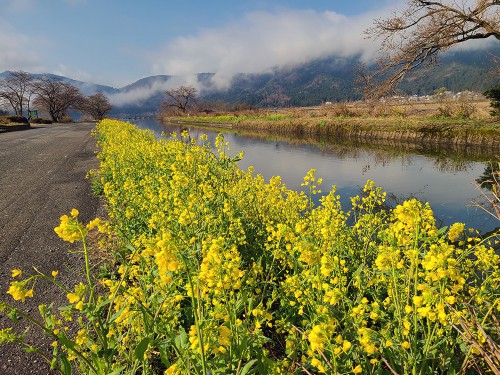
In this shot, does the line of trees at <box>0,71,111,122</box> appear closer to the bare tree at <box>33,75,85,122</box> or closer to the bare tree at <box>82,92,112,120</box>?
the bare tree at <box>33,75,85,122</box>

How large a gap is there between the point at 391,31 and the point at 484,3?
12.4ft

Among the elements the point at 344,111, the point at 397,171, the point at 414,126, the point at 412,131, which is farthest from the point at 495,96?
the point at 344,111

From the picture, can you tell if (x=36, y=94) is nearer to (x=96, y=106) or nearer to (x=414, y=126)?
(x=96, y=106)

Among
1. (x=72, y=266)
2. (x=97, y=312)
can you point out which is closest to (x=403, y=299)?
(x=97, y=312)

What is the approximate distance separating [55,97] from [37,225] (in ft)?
256

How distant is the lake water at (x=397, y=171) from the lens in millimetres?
8417

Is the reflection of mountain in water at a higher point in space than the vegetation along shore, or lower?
lower

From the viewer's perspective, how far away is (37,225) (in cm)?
577

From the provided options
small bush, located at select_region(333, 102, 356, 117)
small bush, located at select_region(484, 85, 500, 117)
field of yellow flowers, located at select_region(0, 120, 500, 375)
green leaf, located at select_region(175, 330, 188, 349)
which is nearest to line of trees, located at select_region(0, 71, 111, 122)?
small bush, located at select_region(333, 102, 356, 117)

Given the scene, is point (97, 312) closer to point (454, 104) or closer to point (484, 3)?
point (484, 3)

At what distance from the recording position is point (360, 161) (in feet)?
49.0

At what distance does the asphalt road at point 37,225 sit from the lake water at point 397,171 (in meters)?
6.14

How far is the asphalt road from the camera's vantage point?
2968 millimetres

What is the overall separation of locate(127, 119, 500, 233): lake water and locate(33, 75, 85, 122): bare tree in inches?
2683
